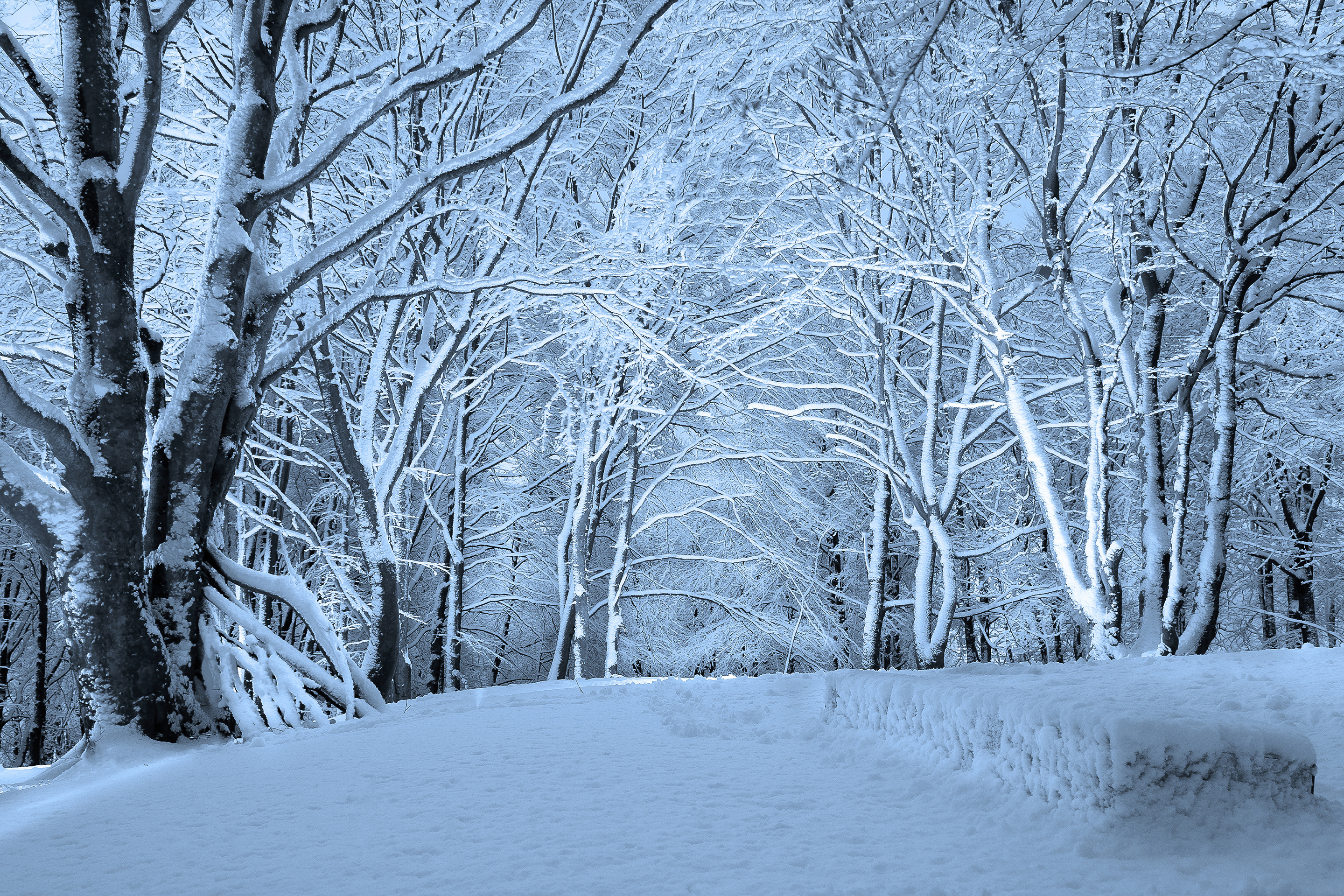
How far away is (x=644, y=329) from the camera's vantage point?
7105 mm

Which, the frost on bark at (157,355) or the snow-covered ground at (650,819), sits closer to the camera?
the snow-covered ground at (650,819)

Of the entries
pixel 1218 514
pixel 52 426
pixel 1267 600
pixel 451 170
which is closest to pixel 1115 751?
pixel 451 170

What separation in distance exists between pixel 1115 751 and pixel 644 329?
5.06 meters

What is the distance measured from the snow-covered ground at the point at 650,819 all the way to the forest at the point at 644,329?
5.00 ft

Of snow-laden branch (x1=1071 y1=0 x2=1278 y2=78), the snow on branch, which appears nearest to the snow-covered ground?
the snow on branch

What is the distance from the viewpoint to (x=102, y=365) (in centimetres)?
490

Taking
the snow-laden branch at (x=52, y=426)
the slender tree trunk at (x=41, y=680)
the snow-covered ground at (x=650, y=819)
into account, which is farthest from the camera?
the slender tree trunk at (x=41, y=680)

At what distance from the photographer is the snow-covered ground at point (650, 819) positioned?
2426mm

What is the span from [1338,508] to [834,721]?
1684 cm

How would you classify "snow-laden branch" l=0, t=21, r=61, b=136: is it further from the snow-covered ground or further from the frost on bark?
the snow-covered ground

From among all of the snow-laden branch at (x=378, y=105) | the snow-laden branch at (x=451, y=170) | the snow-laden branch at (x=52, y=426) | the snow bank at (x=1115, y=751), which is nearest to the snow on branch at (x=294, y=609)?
the snow-laden branch at (x=52, y=426)

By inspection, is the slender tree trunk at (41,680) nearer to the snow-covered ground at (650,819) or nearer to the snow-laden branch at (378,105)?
the snow-laden branch at (378,105)

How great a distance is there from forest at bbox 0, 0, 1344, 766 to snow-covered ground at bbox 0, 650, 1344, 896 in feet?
5.00

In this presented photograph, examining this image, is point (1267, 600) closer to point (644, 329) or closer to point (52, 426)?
point (644, 329)
